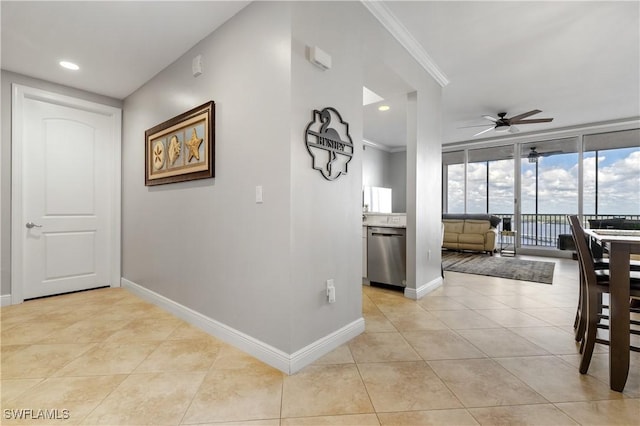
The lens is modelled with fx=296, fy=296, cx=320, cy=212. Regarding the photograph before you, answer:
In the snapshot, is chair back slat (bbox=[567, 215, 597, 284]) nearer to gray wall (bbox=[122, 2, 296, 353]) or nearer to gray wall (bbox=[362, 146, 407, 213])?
gray wall (bbox=[122, 2, 296, 353])

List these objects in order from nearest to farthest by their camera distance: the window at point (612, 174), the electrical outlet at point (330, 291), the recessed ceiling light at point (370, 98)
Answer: the electrical outlet at point (330, 291) < the recessed ceiling light at point (370, 98) < the window at point (612, 174)

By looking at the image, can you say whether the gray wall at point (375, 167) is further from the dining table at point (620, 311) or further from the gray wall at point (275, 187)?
the dining table at point (620, 311)

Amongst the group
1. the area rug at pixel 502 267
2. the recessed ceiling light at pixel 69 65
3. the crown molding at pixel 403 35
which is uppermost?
the crown molding at pixel 403 35

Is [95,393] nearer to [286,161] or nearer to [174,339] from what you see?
[174,339]

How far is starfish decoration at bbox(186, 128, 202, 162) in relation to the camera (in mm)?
2584

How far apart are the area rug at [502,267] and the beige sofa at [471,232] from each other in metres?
0.35

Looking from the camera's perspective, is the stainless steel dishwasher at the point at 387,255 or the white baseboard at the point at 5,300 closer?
the white baseboard at the point at 5,300

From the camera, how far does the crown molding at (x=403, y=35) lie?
2.49 meters

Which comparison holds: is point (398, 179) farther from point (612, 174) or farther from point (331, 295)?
point (331, 295)

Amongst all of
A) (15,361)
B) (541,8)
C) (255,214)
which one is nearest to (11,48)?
(15,361)

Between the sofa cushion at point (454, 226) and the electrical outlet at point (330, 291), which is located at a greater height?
the sofa cushion at point (454, 226)

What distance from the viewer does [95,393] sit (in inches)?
64.9

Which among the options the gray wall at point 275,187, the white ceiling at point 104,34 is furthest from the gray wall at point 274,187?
the white ceiling at point 104,34

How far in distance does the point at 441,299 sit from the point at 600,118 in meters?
5.41
